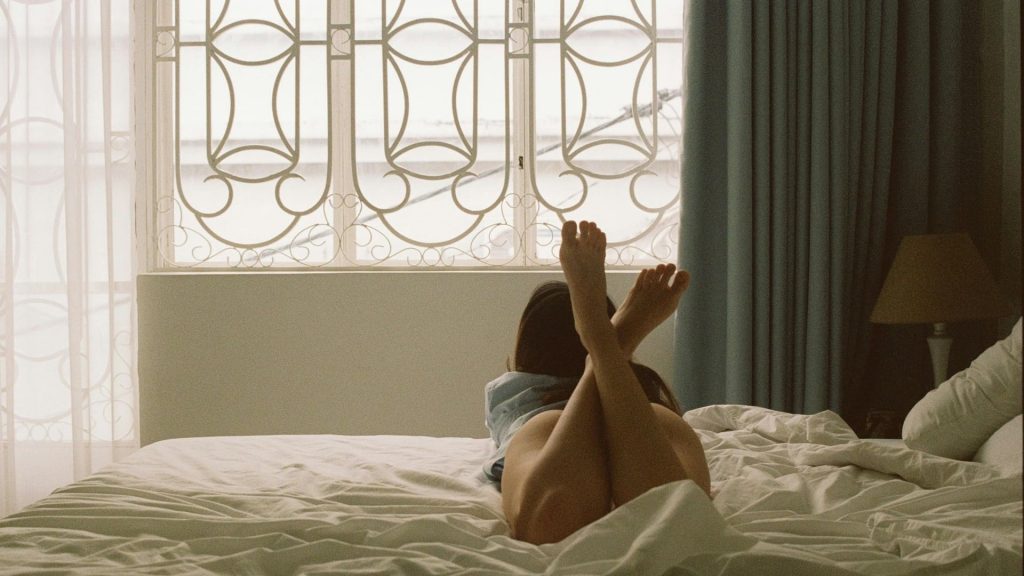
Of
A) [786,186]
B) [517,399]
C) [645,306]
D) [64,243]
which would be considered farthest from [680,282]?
[64,243]

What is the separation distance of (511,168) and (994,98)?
1.53 metres

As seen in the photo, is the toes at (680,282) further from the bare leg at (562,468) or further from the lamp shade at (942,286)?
the lamp shade at (942,286)

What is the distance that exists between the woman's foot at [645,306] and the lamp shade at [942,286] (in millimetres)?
1122

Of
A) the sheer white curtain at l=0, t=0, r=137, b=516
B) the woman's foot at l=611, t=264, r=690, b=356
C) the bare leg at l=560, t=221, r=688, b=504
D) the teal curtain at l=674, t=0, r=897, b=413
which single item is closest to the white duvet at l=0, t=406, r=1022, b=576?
the bare leg at l=560, t=221, r=688, b=504

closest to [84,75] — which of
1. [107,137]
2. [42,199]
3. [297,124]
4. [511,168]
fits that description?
[107,137]

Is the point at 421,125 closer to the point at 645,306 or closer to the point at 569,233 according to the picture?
the point at 569,233

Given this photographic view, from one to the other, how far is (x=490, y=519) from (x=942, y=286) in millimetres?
1648

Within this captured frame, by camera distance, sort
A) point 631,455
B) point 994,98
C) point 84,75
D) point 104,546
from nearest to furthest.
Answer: point 104,546
point 631,455
point 994,98
point 84,75

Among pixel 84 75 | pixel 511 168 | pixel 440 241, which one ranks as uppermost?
pixel 84 75

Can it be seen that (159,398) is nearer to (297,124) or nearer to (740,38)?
(297,124)

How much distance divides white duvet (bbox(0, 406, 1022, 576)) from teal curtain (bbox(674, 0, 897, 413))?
0.94m

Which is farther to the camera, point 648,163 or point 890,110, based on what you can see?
point 648,163

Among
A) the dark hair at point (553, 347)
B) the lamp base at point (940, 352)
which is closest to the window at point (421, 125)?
the lamp base at point (940, 352)

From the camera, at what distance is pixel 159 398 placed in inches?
124
